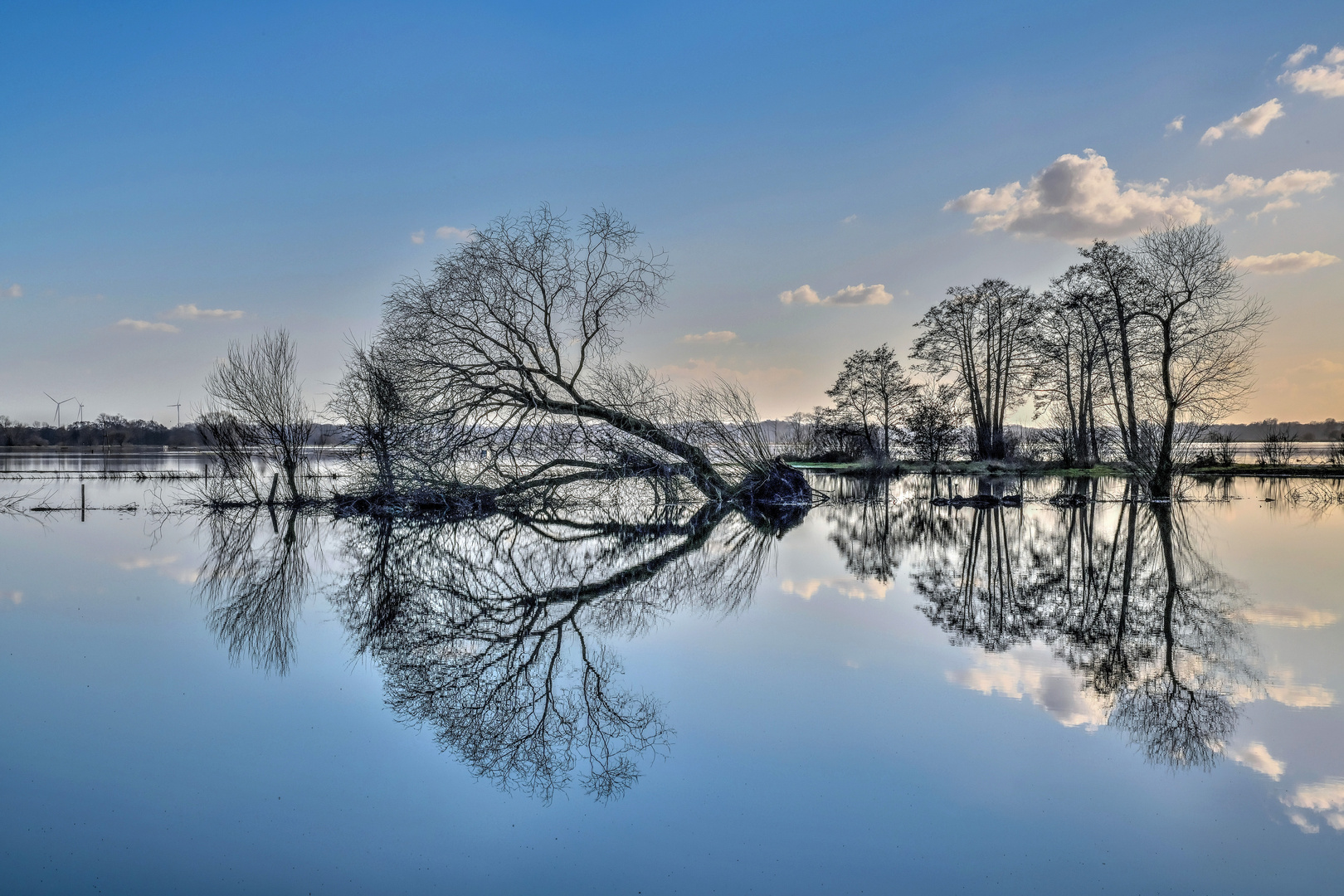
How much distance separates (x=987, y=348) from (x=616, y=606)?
96.1ft

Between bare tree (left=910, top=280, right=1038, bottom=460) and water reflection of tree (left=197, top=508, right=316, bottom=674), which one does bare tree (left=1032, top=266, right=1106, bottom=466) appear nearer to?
bare tree (left=910, top=280, right=1038, bottom=460)

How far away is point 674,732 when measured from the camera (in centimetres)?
360

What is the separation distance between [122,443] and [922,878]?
83859 millimetres

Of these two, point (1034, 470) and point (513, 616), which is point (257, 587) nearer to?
point (513, 616)

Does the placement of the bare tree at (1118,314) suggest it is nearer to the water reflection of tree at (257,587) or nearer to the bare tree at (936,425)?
the bare tree at (936,425)

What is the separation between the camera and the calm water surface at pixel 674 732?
99.3 inches

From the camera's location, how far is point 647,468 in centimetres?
1611

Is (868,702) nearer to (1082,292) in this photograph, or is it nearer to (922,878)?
(922,878)

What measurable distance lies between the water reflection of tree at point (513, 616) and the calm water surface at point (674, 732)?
0.03m

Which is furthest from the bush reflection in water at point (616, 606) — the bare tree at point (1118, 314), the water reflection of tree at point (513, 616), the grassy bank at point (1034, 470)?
the grassy bank at point (1034, 470)

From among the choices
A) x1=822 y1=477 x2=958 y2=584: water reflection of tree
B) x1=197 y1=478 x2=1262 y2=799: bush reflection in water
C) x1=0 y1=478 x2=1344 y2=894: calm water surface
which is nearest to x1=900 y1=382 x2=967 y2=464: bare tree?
x1=822 y1=477 x2=958 y2=584: water reflection of tree

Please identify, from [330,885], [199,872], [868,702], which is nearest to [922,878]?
[868,702]

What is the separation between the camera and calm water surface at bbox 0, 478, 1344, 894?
252 centimetres

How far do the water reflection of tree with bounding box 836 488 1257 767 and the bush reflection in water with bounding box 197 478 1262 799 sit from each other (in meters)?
0.02
